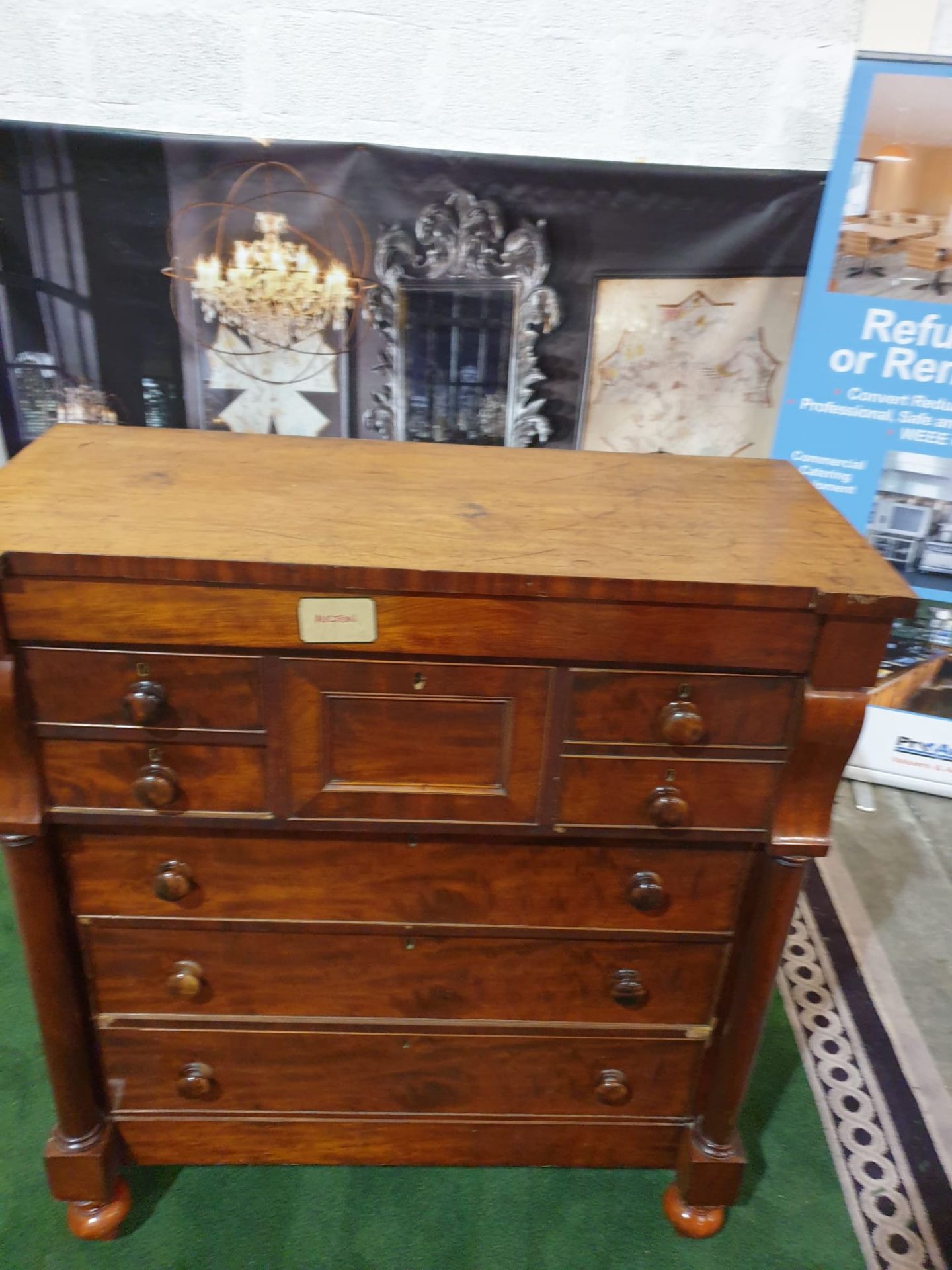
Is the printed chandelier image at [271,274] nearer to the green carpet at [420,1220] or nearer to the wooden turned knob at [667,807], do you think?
the wooden turned knob at [667,807]

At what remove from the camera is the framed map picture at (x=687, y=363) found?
6.13ft

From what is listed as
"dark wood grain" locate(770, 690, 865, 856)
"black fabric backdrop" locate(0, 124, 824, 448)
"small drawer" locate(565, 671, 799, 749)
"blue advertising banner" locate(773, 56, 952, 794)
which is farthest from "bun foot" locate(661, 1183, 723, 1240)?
"black fabric backdrop" locate(0, 124, 824, 448)

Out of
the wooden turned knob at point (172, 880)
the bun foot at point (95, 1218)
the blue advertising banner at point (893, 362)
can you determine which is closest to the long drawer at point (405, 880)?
the wooden turned knob at point (172, 880)

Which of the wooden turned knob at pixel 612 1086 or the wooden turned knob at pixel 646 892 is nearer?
the wooden turned knob at pixel 646 892

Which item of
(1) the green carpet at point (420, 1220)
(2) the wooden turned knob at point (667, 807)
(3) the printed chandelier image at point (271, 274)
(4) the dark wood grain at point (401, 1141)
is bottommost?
(1) the green carpet at point (420, 1220)

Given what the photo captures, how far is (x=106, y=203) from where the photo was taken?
5.86ft

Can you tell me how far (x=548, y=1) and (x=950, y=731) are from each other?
1956 mm

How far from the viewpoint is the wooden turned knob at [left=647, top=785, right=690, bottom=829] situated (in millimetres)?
1106

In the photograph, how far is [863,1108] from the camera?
1620 millimetres

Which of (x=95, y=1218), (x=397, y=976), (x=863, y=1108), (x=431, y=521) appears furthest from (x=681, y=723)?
(x=95, y=1218)

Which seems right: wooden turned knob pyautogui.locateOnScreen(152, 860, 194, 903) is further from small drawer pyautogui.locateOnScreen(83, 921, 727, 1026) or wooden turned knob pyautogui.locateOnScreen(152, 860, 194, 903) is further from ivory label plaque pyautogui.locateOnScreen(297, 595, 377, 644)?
ivory label plaque pyautogui.locateOnScreen(297, 595, 377, 644)

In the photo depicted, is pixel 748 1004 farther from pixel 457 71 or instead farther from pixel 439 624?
pixel 457 71

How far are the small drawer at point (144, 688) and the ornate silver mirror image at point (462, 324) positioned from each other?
1075 millimetres

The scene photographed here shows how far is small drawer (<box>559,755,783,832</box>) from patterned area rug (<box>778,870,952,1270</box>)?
Result: 825 millimetres
